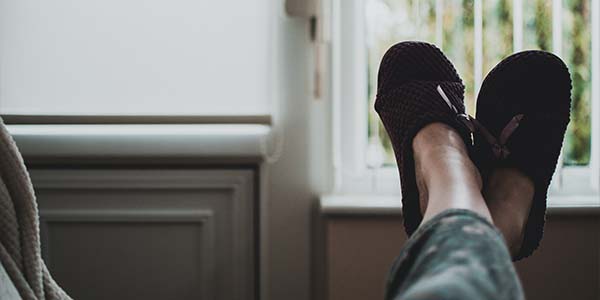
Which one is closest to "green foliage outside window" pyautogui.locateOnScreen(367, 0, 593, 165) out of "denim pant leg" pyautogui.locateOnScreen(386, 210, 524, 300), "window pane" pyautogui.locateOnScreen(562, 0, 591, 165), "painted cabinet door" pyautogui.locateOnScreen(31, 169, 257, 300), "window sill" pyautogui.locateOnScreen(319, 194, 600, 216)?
"window pane" pyautogui.locateOnScreen(562, 0, 591, 165)

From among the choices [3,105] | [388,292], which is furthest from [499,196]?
→ [3,105]

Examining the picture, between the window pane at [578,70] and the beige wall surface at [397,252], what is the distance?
0.18 meters

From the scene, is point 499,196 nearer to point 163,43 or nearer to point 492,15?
point 492,15

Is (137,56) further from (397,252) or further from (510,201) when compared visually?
(510,201)

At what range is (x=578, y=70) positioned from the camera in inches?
68.2

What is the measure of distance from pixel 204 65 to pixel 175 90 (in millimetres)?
80

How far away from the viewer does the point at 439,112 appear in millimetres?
1365

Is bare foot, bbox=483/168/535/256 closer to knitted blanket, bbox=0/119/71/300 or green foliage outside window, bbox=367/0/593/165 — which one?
green foliage outside window, bbox=367/0/593/165

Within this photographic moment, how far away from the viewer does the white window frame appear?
5.52ft

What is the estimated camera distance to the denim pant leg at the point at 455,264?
67cm

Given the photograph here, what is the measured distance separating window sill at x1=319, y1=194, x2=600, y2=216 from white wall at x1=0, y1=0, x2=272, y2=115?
24 centimetres

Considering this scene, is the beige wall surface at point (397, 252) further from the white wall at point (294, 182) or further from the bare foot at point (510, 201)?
the bare foot at point (510, 201)

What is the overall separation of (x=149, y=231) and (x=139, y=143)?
0.61 ft

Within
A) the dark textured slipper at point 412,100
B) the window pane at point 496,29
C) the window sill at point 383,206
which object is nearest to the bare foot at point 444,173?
the dark textured slipper at point 412,100
